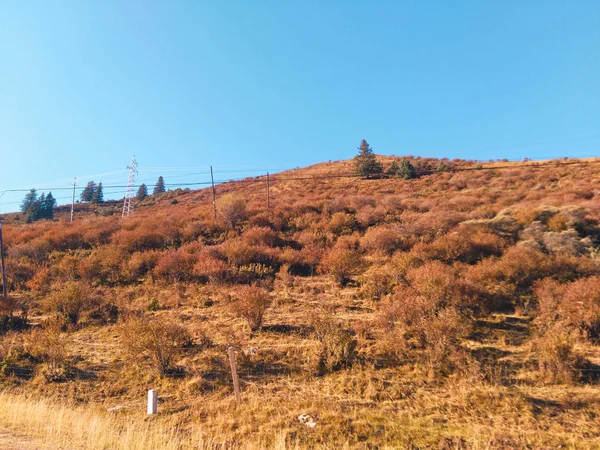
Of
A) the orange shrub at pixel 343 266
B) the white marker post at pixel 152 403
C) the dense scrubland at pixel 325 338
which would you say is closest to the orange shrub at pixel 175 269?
the dense scrubland at pixel 325 338

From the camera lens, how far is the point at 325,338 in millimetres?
8227

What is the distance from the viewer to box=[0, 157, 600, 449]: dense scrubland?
539 cm

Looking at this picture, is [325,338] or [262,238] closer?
→ [325,338]

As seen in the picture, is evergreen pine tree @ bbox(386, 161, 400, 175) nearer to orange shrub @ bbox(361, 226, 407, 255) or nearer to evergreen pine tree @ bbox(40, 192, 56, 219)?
orange shrub @ bbox(361, 226, 407, 255)

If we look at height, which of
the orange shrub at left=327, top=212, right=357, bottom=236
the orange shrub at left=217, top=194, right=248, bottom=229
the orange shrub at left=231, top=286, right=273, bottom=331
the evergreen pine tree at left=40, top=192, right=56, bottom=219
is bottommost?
the orange shrub at left=231, top=286, right=273, bottom=331

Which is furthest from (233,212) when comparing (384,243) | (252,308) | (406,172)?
(406,172)

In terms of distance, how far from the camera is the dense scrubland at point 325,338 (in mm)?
5395

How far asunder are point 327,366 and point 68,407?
17.5 feet

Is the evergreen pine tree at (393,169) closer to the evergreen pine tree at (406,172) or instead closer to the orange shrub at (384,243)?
the evergreen pine tree at (406,172)

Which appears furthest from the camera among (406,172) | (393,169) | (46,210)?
(46,210)

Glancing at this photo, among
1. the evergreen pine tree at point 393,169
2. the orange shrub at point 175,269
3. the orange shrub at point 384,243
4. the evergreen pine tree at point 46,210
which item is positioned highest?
the evergreen pine tree at point 393,169

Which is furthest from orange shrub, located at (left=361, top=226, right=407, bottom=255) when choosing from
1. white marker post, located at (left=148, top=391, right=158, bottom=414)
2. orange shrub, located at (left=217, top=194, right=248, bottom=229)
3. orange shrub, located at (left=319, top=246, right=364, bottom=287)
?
white marker post, located at (left=148, top=391, right=158, bottom=414)

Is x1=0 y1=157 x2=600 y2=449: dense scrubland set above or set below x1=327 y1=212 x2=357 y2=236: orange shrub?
below

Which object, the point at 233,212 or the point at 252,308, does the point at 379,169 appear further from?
the point at 252,308
